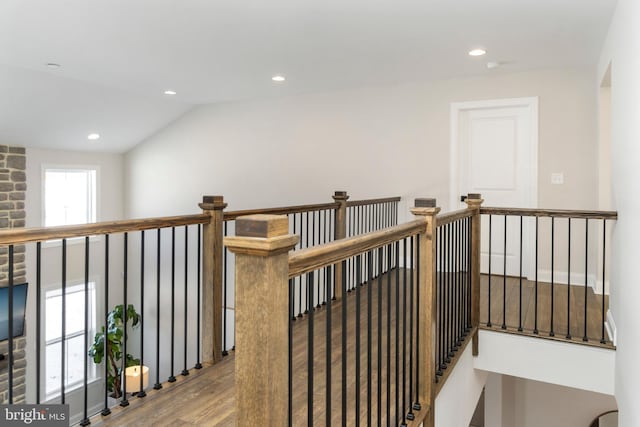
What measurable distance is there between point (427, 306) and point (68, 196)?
21.7ft

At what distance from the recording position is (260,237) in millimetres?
1021

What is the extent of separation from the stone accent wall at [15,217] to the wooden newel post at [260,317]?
20.8ft

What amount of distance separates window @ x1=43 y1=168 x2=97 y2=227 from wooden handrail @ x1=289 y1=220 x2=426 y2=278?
6.55 meters

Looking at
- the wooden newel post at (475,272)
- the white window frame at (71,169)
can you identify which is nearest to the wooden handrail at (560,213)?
the wooden newel post at (475,272)

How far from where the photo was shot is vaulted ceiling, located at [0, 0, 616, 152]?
10.4 feet

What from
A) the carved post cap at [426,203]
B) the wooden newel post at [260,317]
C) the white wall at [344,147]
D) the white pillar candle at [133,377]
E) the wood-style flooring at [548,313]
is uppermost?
the white wall at [344,147]

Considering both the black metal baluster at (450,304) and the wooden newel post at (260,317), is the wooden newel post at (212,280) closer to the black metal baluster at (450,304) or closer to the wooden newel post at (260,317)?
the black metal baluster at (450,304)

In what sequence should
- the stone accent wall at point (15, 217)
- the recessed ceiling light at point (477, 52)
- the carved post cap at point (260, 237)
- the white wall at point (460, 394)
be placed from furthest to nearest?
the stone accent wall at point (15, 217) → the recessed ceiling light at point (477, 52) → the white wall at point (460, 394) → the carved post cap at point (260, 237)

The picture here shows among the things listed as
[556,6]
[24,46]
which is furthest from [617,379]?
[24,46]

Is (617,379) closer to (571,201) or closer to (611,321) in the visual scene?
(611,321)

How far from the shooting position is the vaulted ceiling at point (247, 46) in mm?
3166

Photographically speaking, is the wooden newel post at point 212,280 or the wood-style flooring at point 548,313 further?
the wood-style flooring at point 548,313

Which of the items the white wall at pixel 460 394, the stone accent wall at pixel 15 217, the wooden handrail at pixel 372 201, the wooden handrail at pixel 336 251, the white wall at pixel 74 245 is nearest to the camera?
the wooden handrail at pixel 336 251

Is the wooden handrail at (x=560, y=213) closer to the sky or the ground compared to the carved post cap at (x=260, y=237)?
closer to the sky
